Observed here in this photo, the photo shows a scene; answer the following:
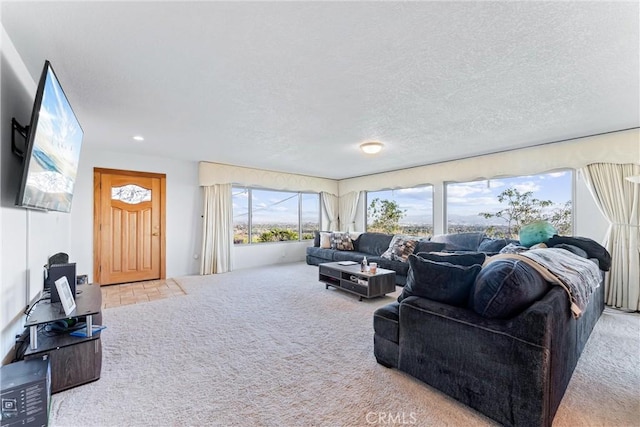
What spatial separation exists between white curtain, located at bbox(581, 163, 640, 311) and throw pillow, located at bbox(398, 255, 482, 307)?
3289 millimetres

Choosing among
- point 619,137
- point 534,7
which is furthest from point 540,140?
point 534,7

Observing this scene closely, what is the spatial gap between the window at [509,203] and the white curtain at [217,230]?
15.0 feet

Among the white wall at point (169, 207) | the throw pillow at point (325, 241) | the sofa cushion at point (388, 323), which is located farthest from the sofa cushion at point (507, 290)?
the white wall at point (169, 207)

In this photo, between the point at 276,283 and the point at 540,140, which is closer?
the point at 540,140

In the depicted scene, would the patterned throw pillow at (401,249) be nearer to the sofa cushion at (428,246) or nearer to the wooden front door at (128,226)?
the sofa cushion at (428,246)

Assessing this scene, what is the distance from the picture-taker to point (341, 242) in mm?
6293

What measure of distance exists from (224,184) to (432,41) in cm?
486

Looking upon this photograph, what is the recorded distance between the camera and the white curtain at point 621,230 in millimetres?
3432

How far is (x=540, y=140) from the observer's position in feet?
13.0

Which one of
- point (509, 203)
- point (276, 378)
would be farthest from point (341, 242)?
point (276, 378)

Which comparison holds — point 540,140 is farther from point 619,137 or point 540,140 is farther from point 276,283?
point 276,283

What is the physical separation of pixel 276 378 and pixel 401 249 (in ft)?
11.1

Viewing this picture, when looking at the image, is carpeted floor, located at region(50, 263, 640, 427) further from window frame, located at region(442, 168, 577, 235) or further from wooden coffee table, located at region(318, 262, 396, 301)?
window frame, located at region(442, 168, 577, 235)

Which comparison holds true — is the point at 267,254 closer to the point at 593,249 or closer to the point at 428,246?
the point at 428,246
